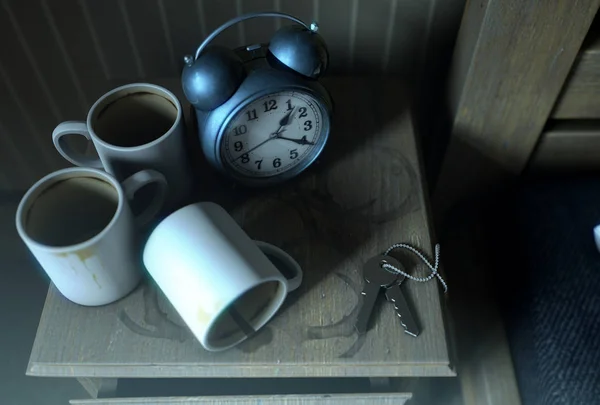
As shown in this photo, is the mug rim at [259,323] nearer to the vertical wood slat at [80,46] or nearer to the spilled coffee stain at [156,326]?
the spilled coffee stain at [156,326]

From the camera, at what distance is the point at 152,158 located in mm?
570

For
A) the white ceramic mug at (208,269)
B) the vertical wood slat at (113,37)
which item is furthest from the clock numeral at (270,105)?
the vertical wood slat at (113,37)

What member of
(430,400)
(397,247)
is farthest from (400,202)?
(430,400)

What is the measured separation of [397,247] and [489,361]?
34cm

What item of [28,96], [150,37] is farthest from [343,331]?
[28,96]

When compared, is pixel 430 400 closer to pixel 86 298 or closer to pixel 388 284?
pixel 388 284

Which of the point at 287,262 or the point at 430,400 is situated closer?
the point at 287,262

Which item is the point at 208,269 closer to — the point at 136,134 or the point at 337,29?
the point at 136,134

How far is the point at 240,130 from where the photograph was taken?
0.59m

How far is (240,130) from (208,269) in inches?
6.0

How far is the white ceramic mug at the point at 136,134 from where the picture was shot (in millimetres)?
563

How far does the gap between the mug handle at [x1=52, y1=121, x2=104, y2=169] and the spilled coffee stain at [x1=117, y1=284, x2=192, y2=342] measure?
0.52 feet

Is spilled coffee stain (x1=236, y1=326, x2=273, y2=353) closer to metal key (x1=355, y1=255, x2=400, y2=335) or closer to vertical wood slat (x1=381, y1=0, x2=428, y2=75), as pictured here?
metal key (x1=355, y1=255, x2=400, y2=335)

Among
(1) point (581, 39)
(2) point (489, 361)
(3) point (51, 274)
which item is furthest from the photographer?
(2) point (489, 361)
